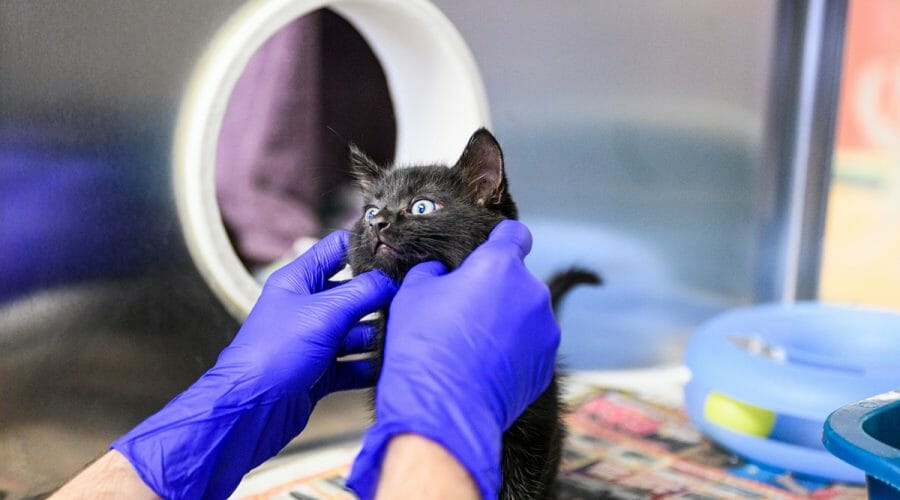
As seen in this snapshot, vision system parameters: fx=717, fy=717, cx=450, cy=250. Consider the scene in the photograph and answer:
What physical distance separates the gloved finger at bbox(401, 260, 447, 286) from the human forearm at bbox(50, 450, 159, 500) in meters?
0.43

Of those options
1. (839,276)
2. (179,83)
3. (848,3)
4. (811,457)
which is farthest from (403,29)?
(839,276)

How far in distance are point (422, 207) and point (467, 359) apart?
0.90ft

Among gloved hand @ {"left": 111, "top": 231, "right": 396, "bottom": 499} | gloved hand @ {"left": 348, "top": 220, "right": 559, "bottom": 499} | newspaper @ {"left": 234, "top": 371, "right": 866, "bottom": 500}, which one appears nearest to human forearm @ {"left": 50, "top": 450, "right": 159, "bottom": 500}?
gloved hand @ {"left": 111, "top": 231, "right": 396, "bottom": 499}

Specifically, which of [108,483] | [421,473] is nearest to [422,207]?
[421,473]

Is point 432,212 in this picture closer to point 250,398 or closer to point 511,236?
point 511,236

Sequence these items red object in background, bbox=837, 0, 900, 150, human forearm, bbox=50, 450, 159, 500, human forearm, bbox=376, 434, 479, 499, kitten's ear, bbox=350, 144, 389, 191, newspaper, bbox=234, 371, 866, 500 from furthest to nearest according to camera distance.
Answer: red object in background, bbox=837, 0, 900, 150
newspaper, bbox=234, 371, 866, 500
kitten's ear, bbox=350, 144, 389, 191
human forearm, bbox=50, 450, 159, 500
human forearm, bbox=376, 434, 479, 499

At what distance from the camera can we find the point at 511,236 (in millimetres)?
954

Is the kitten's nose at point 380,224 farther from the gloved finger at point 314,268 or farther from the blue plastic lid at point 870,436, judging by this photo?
the blue plastic lid at point 870,436

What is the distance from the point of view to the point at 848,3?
7.01ft

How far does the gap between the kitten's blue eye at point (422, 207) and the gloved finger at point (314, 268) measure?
7.5 inches

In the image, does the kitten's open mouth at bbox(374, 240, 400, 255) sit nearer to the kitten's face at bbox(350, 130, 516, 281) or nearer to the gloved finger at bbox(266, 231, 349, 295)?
the kitten's face at bbox(350, 130, 516, 281)

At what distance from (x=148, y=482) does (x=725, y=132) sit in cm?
173

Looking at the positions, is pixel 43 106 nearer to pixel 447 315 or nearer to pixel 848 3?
pixel 447 315

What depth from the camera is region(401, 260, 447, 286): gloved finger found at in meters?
0.93
